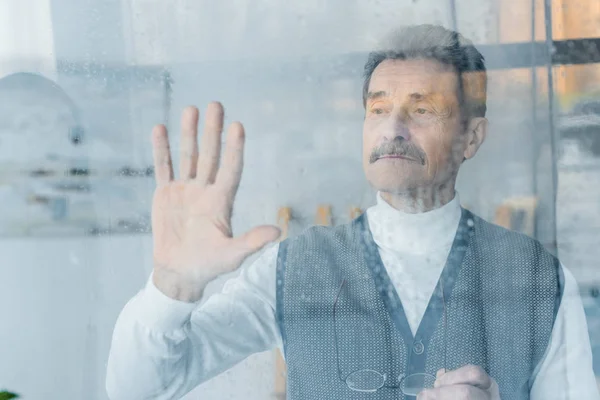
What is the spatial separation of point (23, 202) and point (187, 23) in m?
0.38

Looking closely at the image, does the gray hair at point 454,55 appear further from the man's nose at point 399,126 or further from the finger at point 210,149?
the finger at point 210,149

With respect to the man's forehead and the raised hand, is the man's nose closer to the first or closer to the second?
the man's forehead

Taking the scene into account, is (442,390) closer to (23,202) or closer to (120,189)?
(120,189)

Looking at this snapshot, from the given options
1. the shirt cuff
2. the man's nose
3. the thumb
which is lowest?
the shirt cuff

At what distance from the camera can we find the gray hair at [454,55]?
0.95m

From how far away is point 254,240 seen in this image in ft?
3.12

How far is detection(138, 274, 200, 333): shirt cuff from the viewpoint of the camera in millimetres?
930

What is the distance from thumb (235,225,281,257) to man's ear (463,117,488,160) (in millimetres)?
305

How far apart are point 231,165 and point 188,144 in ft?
0.23

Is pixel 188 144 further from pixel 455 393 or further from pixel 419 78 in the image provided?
pixel 455 393

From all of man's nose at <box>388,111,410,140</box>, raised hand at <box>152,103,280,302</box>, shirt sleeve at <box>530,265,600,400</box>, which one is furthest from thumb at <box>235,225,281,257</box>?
shirt sleeve at <box>530,265,600,400</box>

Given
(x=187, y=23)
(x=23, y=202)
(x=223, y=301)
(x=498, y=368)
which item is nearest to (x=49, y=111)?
(x=23, y=202)

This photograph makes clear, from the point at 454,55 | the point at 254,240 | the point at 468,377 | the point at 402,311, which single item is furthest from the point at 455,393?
the point at 454,55

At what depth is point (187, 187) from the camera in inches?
37.4
